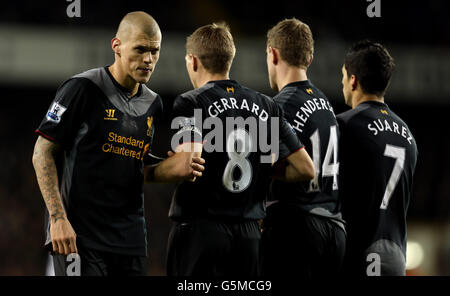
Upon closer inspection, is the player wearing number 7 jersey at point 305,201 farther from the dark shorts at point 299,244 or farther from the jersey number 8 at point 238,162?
the jersey number 8 at point 238,162

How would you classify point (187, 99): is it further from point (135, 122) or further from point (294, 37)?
point (294, 37)

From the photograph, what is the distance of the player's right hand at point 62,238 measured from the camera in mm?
3596

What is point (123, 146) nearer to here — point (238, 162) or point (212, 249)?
point (238, 162)

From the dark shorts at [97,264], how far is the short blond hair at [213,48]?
4.12 ft

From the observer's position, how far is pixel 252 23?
14961 millimetres

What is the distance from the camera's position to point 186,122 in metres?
3.94

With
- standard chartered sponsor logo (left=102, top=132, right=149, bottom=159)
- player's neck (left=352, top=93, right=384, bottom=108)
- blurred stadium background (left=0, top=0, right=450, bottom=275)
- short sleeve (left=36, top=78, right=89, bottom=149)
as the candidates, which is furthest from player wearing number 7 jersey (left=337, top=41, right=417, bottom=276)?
blurred stadium background (left=0, top=0, right=450, bottom=275)

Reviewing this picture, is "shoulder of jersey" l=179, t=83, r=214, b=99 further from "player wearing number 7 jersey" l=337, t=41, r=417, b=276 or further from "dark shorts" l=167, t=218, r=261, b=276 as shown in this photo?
"player wearing number 7 jersey" l=337, t=41, r=417, b=276

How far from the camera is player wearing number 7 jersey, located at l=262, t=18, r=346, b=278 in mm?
4316

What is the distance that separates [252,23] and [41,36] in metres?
4.68

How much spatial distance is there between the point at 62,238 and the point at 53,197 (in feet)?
0.77

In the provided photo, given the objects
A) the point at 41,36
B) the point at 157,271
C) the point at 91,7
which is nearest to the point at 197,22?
the point at 91,7

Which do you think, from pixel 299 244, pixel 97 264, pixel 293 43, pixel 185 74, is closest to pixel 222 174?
pixel 299 244

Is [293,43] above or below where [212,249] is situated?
above
